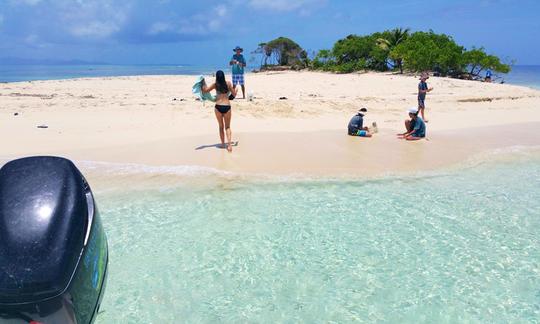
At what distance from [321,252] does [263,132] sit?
6715mm

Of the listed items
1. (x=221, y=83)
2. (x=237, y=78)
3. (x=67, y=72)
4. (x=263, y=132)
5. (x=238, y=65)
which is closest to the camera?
(x=221, y=83)

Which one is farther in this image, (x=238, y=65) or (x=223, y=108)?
(x=238, y=65)

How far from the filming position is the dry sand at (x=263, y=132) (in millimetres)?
8641

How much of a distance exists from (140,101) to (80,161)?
272 inches

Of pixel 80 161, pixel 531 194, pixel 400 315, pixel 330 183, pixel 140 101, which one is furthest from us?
pixel 140 101

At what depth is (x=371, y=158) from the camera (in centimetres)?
891

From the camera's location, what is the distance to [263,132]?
36.7ft

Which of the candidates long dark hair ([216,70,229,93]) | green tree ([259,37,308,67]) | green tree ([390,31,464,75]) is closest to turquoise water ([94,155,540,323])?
long dark hair ([216,70,229,93])

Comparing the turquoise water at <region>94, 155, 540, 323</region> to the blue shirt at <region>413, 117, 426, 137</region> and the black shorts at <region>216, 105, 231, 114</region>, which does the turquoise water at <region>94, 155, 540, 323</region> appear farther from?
the blue shirt at <region>413, 117, 426, 137</region>

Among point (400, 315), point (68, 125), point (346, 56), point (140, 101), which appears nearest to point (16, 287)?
point (400, 315)

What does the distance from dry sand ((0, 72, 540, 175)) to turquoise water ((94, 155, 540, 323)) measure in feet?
4.58

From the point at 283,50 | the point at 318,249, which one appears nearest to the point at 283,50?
the point at 283,50

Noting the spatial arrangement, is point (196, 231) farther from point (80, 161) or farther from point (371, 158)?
point (371, 158)

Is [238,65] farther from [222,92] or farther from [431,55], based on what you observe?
[431,55]
